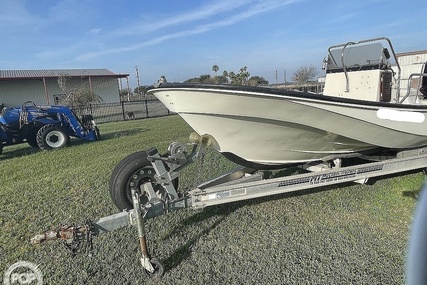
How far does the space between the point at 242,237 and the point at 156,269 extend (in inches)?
35.9

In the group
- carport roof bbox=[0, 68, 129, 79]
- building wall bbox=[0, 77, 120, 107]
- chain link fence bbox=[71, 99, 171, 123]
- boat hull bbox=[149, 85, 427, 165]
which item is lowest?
chain link fence bbox=[71, 99, 171, 123]

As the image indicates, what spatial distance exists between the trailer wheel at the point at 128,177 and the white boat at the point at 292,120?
62 centimetres

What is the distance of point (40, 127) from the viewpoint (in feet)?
28.7

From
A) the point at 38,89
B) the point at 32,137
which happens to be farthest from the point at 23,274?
the point at 38,89

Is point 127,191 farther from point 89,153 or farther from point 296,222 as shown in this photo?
point 89,153

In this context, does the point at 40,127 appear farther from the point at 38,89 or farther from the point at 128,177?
the point at 38,89

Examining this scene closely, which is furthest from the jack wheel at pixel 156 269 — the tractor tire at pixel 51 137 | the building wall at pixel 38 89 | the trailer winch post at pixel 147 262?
the building wall at pixel 38 89

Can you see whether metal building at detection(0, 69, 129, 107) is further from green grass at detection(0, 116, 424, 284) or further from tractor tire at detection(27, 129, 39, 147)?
green grass at detection(0, 116, 424, 284)

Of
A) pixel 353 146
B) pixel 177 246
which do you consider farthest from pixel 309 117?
pixel 177 246

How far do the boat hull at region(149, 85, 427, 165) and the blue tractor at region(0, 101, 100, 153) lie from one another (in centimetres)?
626

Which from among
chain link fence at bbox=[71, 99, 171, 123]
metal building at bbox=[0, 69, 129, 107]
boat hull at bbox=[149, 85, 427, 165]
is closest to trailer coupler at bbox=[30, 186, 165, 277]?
boat hull at bbox=[149, 85, 427, 165]

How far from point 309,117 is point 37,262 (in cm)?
274

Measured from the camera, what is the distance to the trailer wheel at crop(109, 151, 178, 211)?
10.5 ft

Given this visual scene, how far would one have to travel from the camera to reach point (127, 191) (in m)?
3.24
